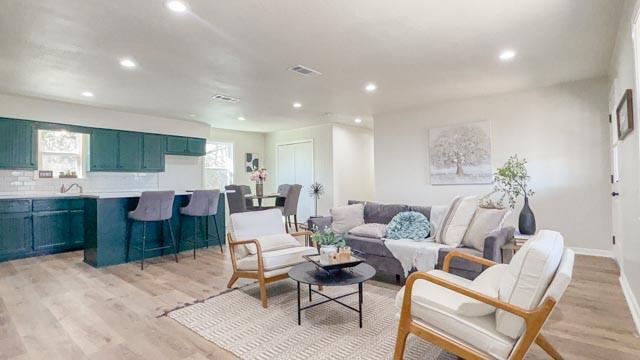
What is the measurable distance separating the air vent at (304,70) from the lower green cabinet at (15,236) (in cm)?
455

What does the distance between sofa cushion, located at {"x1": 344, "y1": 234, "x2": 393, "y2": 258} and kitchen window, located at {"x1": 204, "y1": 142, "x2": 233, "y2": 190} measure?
559cm

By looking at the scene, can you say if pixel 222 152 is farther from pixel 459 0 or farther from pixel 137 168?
pixel 459 0

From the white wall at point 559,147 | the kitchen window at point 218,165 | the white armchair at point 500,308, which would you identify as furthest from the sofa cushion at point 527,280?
the kitchen window at point 218,165

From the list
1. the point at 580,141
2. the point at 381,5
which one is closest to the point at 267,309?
the point at 381,5

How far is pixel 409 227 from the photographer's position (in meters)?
3.69

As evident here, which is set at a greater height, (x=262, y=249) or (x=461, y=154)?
(x=461, y=154)

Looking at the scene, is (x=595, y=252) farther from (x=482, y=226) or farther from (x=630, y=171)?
(x=482, y=226)

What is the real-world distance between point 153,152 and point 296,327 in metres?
5.50

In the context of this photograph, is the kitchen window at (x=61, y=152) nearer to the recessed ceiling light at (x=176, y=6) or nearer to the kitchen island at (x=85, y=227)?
the kitchen island at (x=85, y=227)

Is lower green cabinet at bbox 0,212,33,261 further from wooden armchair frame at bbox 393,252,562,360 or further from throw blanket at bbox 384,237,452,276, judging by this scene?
wooden armchair frame at bbox 393,252,562,360

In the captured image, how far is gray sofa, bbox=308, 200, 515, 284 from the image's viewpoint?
9.26 feet

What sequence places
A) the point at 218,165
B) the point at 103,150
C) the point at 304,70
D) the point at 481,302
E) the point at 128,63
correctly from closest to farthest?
the point at 481,302
the point at 128,63
the point at 304,70
the point at 103,150
the point at 218,165

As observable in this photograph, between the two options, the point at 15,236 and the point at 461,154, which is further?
the point at 461,154

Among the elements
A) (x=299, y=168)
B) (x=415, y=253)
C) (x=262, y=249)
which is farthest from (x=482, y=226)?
(x=299, y=168)
